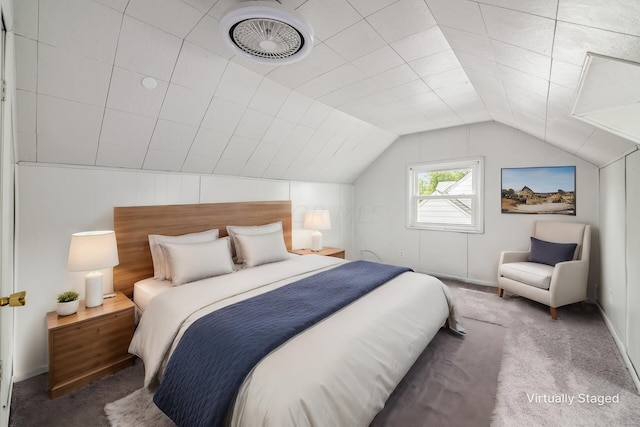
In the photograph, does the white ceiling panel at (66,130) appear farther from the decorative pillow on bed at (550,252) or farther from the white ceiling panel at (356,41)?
the decorative pillow on bed at (550,252)

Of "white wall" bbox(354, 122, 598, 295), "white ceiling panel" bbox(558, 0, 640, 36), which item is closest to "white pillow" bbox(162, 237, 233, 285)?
"white ceiling panel" bbox(558, 0, 640, 36)

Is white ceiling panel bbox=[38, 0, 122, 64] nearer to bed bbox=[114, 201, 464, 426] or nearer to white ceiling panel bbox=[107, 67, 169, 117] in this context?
white ceiling panel bbox=[107, 67, 169, 117]

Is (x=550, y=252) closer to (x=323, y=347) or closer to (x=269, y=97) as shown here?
(x=323, y=347)

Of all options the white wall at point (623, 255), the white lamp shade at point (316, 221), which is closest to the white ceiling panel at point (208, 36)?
the white lamp shade at point (316, 221)

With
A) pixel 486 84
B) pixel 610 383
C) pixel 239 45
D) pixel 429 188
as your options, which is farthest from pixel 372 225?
pixel 239 45

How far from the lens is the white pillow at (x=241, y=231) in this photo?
10.3 ft

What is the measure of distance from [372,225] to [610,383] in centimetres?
363

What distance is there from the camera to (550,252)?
3293 mm

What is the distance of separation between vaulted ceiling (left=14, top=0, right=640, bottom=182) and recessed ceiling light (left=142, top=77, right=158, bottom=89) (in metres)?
Answer: 0.03

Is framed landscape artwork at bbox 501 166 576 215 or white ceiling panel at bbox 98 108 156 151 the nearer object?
white ceiling panel at bbox 98 108 156 151

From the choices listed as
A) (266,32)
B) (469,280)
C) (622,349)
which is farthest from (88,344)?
(469,280)

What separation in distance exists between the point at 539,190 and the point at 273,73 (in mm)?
3661

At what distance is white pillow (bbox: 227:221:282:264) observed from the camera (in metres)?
3.12

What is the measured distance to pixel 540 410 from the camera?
1737mm
